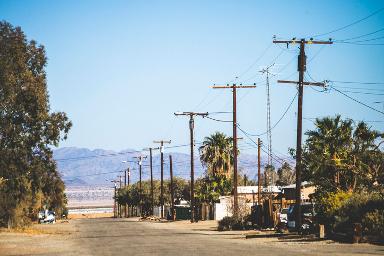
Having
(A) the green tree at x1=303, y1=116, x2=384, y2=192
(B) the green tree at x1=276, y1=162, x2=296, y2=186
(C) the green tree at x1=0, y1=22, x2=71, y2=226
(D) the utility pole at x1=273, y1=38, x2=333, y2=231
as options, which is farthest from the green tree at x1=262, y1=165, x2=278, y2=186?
(D) the utility pole at x1=273, y1=38, x2=333, y2=231

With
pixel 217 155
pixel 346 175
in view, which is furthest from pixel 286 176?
pixel 346 175

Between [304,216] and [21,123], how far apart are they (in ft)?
87.4

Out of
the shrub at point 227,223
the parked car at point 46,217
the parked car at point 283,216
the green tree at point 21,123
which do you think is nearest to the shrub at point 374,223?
the parked car at point 283,216

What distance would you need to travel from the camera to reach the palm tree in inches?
3049

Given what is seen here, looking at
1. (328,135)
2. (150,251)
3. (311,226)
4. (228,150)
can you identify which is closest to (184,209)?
(228,150)

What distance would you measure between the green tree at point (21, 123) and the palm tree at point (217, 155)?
28.7m

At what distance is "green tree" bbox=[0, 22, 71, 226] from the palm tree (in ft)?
94.0

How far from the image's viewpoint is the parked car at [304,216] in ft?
114

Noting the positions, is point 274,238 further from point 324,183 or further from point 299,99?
point 324,183

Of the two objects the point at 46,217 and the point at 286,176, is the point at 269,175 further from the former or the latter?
the point at 46,217

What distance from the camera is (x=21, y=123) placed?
49.2 meters

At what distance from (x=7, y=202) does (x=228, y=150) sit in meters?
39.1

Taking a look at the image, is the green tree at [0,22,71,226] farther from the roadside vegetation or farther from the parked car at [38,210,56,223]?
the parked car at [38,210,56,223]

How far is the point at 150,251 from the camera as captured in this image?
23.0 meters
